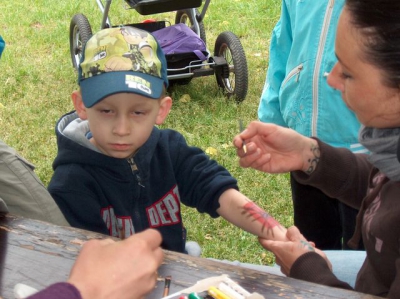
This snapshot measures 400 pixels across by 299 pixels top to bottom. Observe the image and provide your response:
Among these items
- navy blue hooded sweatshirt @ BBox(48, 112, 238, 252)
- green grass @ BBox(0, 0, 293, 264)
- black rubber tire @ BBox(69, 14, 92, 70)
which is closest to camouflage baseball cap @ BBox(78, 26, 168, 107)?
navy blue hooded sweatshirt @ BBox(48, 112, 238, 252)

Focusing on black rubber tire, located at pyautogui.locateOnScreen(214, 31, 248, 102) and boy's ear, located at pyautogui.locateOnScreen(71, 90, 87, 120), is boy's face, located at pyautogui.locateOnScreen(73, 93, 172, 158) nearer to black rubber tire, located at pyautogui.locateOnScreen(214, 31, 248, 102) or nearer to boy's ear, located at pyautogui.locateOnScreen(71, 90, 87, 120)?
boy's ear, located at pyautogui.locateOnScreen(71, 90, 87, 120)

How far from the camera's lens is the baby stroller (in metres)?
4.84

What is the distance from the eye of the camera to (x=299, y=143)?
2.14m

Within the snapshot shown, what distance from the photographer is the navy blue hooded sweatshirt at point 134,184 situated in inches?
80.5

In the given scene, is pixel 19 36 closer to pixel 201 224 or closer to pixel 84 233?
pixel 201 224

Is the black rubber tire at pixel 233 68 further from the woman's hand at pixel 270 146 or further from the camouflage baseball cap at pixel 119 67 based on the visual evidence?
the camouflage baseball cap at pixel 119 67

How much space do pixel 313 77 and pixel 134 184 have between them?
870 mm

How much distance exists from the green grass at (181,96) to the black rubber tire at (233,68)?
0.08 metres

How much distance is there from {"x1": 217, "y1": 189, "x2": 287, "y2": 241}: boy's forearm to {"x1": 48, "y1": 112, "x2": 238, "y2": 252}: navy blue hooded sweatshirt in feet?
0.11

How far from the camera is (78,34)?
5609 millimetres

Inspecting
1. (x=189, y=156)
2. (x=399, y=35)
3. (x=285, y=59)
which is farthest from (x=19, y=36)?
(x=399, y=35)

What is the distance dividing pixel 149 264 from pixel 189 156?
943 mm

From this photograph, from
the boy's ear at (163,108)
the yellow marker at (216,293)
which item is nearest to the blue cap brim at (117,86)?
the boy's ear at (163,108)

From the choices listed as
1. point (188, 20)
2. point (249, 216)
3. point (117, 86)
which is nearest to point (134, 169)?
point (117, 86)
